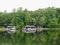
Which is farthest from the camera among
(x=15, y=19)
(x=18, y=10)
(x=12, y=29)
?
(x=18, y=10)

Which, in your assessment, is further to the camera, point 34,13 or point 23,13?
point 34,13

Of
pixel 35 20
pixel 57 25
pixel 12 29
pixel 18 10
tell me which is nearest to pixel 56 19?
pixel 57 25

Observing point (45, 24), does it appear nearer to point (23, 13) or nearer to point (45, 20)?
point (45, 20)

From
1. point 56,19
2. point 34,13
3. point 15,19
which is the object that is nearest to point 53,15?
point 56,19

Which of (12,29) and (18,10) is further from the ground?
(18,10)

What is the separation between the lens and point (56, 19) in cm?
Answer: 5719

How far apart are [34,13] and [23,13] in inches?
206

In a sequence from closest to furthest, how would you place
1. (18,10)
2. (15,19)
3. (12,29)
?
1. (12,29)
2. (15,19)
3. (18,10)

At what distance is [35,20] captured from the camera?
2217 inches

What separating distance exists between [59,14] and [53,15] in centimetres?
234

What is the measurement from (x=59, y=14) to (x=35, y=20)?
7711mm

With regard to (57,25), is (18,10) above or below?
above

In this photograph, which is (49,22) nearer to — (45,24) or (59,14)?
(45,24)

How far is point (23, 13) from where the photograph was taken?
57.1m
